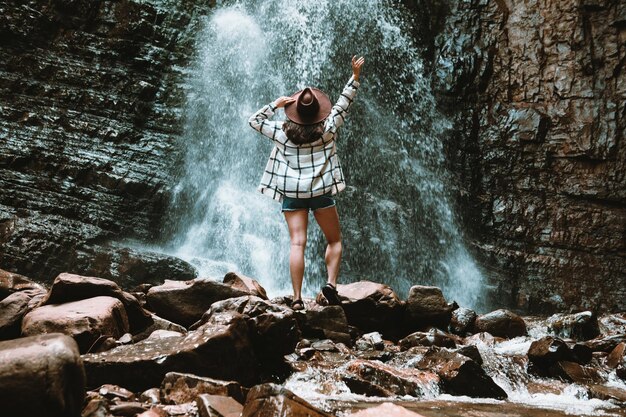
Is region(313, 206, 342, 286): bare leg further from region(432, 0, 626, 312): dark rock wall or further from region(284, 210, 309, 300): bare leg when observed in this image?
region(432, 0, 626, 312): dark rock wall

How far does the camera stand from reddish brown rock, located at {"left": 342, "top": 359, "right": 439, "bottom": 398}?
3402 millimetres

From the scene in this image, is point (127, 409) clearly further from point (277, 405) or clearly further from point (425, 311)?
point (425, 311)

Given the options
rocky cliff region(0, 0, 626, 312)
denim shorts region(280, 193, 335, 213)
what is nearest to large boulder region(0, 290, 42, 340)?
denim shorts region(280, 193, 335, 213)

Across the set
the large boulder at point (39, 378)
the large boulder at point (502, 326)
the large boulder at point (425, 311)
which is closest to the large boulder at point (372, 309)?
the large boulder at point (425, 311)

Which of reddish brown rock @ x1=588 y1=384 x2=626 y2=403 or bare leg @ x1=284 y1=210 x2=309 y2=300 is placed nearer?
reddish brown rock @ x1=588 y1=384 x2=626 y2=403

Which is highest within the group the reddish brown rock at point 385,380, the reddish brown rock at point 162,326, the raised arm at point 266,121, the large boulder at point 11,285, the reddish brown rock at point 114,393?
the raised arm at point 266,121

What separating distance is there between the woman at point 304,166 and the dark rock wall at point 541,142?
7.08 meters

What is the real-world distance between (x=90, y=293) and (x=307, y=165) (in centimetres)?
221

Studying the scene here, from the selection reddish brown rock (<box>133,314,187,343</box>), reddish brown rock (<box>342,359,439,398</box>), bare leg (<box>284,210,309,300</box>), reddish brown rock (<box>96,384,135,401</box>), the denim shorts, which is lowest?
reddish brown rock (<box>96,384,135,401</box>)

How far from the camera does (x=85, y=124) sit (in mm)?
10711

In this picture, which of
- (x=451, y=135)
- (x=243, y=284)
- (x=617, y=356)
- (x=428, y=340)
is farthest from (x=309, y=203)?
(x=451, y=135)

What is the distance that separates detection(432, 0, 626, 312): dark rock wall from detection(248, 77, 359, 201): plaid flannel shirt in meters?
7.20

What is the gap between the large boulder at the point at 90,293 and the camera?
412cm

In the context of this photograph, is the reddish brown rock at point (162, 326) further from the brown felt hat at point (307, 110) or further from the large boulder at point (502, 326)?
the large boulder at point (502, 326)
